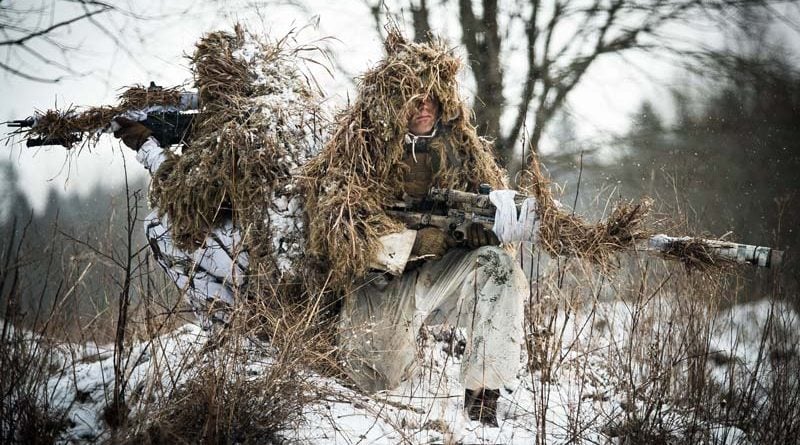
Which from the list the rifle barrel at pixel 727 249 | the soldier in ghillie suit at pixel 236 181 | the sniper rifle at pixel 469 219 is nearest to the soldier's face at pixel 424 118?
the sniper rifle at pixel 469 219

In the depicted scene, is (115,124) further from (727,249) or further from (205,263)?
(727,249)

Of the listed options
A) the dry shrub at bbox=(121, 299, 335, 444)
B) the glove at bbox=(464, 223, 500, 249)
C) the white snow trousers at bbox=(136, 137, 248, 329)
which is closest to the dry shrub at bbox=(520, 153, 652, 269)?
the glove at bbox=(464, 223, 500, 249)

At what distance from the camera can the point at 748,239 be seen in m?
8.22

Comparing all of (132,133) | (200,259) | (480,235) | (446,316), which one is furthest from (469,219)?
(132,133)

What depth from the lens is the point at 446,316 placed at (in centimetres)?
321

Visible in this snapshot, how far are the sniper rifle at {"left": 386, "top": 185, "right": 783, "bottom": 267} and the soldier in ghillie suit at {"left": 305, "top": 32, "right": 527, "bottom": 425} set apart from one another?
0.19ft

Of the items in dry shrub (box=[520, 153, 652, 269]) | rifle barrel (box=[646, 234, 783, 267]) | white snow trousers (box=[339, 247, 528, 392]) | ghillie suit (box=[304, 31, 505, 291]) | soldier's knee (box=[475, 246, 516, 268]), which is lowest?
white snow trousers (box=[339, 247, 528, 392])

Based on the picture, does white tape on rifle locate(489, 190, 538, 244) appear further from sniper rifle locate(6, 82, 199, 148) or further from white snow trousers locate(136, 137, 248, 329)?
sniper rifle locate(6, 82, 199, 148)

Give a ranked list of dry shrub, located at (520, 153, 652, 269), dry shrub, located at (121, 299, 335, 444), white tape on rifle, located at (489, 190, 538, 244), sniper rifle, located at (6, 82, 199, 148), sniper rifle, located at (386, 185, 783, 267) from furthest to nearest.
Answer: sniper rifle, located at (6, 82, 199, 148)
white tape on rifle, located at (489, 190, 538, 244)
dry shrub, located at (520, 153, 652, 269)
sniper rifle, located at (386, 185, 783, 267)
dry shrub, located at (121, 299, 335, 444)

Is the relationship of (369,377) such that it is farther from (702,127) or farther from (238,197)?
(702,127)

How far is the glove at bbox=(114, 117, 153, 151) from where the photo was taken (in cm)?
372

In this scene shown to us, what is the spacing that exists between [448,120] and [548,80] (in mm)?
5280

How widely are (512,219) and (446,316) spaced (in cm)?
69

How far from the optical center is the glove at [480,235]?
10.2ft
